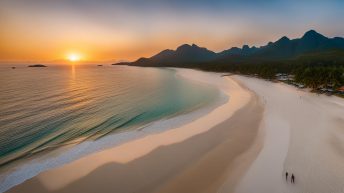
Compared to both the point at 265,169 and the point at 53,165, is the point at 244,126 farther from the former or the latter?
the point at 53,165

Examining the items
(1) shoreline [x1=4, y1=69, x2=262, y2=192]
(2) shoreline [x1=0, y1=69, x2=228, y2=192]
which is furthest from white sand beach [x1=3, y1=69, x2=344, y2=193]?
(2) shoreline [x1=0, y1=69, x2=228, y2=192]

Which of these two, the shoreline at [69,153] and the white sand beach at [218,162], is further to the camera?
the shoreline at [69,153]

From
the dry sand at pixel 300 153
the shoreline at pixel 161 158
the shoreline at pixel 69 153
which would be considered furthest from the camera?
the shoreline at pixel 69 153

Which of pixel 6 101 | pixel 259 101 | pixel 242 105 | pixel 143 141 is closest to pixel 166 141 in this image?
pixel 143 141

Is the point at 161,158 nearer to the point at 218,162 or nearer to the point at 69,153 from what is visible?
the point at 218,162

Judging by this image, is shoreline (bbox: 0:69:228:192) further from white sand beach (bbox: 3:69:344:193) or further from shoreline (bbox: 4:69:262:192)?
white sand beach (bbox: 3:69:344:193)

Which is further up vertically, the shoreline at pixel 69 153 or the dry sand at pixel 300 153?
the dry sand at pixel 300 153

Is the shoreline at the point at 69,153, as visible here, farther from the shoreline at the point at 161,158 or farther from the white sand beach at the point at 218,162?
the white sand beach at the point at 218,162

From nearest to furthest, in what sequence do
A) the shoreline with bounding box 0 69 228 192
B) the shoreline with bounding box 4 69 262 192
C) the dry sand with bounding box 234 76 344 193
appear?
the dry sand with bounding box 234 76 344 193
the shoreline with bounding box 4 69 262 192
the shoreline with bounding box 0 69 228 192

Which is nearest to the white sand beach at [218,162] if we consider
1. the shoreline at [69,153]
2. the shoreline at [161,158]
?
the shoreline at [161,158]

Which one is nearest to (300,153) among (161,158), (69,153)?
(161,158)

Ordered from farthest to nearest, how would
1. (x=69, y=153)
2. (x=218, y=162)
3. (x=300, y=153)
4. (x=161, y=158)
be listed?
(x=69, y=153) < (x=300, y=153) < (x=161, y=158) < (x=218, y=162)

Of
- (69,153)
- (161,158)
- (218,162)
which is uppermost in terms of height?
(218,162)
